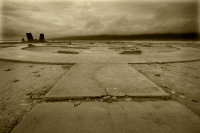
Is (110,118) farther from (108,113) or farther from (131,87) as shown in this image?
(131,87)

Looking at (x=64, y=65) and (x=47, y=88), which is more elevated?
(x=64, y=65)

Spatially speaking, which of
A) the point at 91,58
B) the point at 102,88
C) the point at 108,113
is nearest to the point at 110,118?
the point at 108,113

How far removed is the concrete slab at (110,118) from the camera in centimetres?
130

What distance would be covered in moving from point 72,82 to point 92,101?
882 millimetres

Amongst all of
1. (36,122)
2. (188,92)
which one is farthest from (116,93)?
(188,92)

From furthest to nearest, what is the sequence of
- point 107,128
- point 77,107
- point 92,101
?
point 92,101, point 77,107, point 107,128

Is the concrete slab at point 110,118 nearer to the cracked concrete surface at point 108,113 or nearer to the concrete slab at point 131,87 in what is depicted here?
the cracked concrete surface at point 108,113

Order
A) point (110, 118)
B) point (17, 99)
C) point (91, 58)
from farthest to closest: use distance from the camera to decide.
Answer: point (91, 58)
point (17, 99)
point (110, 118)

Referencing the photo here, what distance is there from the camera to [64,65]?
468 centimetres

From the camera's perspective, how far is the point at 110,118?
1456 mm

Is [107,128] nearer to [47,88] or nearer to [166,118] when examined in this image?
[166,118]

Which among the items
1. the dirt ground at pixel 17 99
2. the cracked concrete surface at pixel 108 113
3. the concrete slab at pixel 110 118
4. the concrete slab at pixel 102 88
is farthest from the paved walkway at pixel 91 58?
the concrete slab at pixel 110 118

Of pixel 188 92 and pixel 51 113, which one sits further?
pixel 188 92

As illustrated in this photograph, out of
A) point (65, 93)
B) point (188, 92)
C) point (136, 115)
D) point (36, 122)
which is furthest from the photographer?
point (188, 92)
